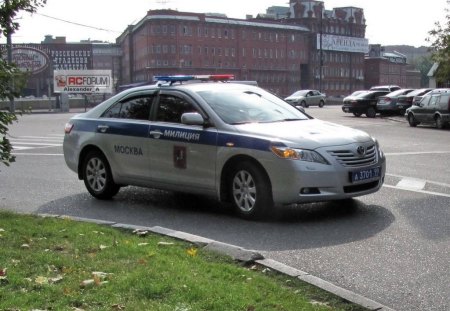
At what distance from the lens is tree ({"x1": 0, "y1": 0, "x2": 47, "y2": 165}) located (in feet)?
22.8

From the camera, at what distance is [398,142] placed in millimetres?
18625

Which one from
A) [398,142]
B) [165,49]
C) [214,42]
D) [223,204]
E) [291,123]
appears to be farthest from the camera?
[214,42]

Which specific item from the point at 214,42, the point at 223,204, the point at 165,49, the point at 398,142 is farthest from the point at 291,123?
the point at 214,42

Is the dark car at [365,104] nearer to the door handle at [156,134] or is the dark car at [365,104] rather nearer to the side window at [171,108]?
the side window at [171,108]

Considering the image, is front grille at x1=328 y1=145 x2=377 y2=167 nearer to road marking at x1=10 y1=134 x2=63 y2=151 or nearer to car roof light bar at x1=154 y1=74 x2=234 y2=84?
car roof light bar at x1=154 y1=74 x2=234 y2=84

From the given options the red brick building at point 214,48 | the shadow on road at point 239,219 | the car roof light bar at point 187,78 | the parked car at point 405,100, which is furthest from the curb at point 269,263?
the red brick building at point 214,48

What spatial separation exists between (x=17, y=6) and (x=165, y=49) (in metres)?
94.8

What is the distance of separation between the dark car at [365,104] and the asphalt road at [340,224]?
2509 centimetres

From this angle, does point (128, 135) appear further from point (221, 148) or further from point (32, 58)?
point (32, 58)

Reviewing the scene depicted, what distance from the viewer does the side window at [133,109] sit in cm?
879

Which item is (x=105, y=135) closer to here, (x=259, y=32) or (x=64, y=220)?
(x=64, y=220)

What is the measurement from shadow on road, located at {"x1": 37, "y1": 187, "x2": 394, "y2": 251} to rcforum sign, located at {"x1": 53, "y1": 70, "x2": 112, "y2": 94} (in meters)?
57.7

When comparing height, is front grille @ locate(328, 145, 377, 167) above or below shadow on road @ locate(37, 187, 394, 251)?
above

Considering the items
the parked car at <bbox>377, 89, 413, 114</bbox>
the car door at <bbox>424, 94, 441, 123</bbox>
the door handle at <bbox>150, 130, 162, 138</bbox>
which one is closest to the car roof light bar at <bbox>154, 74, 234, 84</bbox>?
the door handle at <bbox>150, 130, 162, 138</bbox>
